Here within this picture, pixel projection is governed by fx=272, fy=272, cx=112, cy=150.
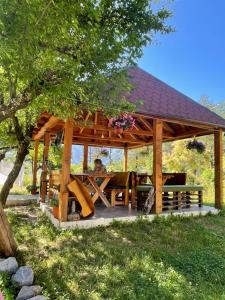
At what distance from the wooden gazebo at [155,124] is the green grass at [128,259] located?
2.87ft

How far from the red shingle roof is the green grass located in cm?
283

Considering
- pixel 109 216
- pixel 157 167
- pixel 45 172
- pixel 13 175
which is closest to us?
pixel 109 216

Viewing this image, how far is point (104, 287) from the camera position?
12.3ft

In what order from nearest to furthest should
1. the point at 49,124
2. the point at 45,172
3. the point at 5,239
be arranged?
the point at 5,239, the point at 49,124, the point at 45,172

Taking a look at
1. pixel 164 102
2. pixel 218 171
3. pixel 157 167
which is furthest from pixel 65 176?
pixel 218 171

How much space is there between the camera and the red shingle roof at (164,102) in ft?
24.0

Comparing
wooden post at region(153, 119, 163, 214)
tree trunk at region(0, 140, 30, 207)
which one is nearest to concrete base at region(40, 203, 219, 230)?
wooden post at region(153, 119, 163, 214)

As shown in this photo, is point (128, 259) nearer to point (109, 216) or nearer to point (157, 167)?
point (109, 216)

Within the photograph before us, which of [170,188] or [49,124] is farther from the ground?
[49,124]

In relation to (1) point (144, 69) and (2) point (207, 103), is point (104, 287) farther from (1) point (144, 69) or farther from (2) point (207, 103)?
(2) point (207, 103)

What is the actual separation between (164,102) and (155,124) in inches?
41.9

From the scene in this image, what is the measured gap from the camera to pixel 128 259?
4574 millimetres

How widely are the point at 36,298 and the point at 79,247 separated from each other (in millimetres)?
1803

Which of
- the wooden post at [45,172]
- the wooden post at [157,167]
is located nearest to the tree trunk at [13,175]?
the wooden post at [45,172]
